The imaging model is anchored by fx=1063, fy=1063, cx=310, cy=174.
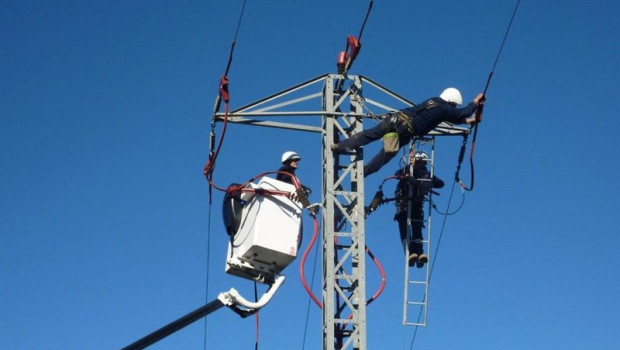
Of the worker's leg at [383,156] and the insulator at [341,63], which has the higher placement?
the insulator at [341,63]

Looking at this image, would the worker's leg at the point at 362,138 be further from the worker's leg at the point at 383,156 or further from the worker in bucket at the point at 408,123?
the worker's leg at the point at 383,156

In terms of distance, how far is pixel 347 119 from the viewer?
13.0 metres

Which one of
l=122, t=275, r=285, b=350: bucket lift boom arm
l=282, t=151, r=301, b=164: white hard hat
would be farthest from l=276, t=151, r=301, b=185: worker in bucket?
l=122, t=275, r=285, b=350: bucket lift boom arm

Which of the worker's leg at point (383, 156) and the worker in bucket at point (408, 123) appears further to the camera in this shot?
the worker's leg at point (383, 156)

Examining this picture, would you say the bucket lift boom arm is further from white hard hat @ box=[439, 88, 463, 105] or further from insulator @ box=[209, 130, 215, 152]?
white hard hat @ box=[439, 88, 463, 105]

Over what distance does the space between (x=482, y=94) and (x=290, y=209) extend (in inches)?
120

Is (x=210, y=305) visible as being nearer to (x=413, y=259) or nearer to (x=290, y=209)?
(x=290, y=209)

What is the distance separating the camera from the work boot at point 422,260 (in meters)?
14.0

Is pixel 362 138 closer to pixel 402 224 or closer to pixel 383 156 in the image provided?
pixel 383 156

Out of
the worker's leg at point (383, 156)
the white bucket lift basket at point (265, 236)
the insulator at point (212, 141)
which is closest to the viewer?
the white bucket lift basket at point (265, 236)

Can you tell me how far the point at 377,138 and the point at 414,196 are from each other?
2172 mm

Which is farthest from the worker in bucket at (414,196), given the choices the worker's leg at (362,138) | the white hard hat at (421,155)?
the worker's leg at (362,138)

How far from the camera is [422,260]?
554 inches

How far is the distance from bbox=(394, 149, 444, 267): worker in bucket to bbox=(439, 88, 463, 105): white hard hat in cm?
127
